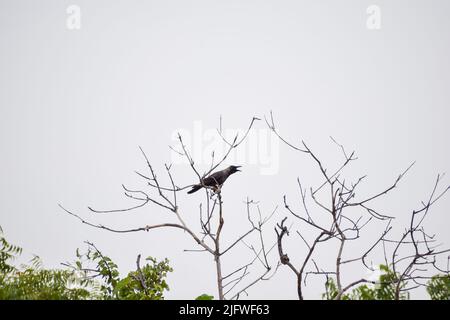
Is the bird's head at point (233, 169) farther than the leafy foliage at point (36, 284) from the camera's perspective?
Yes

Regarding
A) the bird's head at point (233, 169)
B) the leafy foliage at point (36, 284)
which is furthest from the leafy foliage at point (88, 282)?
the bird's head at point (233, 169)

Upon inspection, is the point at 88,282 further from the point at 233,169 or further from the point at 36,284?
the point at 233,169

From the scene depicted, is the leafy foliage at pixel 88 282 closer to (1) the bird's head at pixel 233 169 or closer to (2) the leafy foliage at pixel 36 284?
(2) the leafy foliage at pixel 36 284

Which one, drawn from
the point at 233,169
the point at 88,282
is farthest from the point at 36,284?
the point at 233,169

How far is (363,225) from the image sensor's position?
2.55m

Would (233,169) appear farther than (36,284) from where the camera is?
Yes

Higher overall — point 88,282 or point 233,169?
point 233,169

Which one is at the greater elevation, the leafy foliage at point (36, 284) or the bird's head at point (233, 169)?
the bird's head at point (233, 169)

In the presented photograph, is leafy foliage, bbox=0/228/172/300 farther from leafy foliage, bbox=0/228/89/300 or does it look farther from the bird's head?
the bird's head

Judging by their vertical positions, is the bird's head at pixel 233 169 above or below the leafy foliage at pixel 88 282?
above

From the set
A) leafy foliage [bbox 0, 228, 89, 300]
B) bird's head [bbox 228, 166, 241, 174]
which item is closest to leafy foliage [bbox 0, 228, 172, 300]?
leafy foliage [bbox 0, 228, 89, 300]
